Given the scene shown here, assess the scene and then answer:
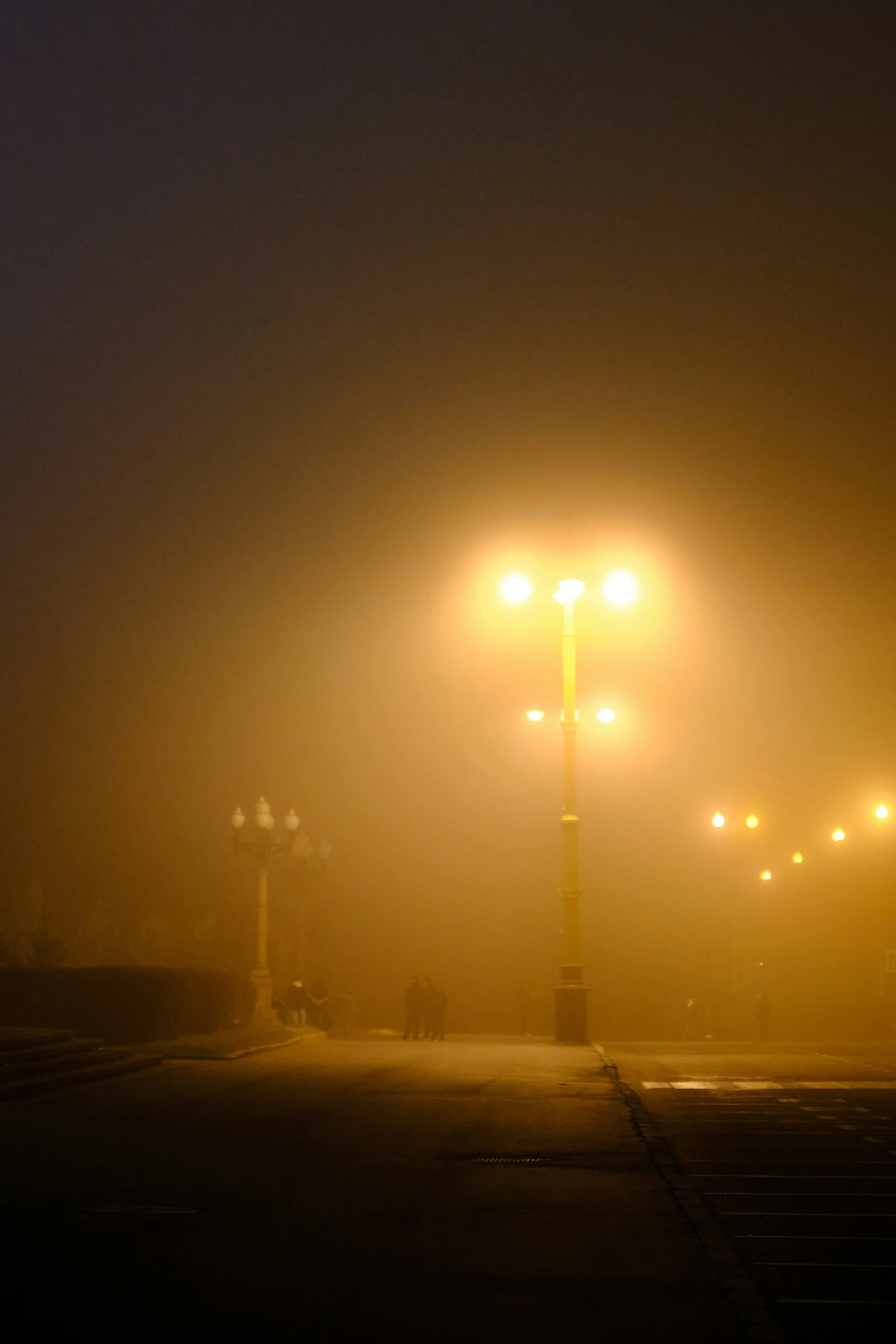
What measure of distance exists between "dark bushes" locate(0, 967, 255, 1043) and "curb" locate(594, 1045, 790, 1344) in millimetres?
14308

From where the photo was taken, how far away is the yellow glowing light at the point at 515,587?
96.3 feet

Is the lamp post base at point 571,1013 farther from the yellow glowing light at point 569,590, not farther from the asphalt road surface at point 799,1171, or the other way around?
the yellow glowing light at point 569,590

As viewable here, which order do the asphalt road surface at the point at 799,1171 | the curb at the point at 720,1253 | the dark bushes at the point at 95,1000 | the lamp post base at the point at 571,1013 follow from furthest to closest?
the lamp post base at the point at 571,1013 < the dark bushes at the point at 95,1000 < the asphalt road surface at the point at 799,1171 < the curb at the point at 720,1253

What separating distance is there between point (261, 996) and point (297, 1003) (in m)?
1.78

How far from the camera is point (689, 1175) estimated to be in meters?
10.8

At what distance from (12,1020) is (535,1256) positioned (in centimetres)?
1976

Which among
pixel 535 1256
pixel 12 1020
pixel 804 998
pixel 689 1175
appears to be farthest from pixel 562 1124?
pixel 804 998

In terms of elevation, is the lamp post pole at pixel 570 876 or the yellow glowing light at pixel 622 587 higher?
the yellow glowing light at pixel 622 587

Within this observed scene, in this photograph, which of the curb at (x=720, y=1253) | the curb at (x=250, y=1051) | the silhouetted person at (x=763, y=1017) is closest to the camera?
the curb at (x=720, y=1253)

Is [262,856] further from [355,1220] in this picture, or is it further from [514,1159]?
[355,1220]

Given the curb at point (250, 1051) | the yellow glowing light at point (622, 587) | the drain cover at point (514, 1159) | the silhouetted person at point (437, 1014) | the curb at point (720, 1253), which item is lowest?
the curb at point (720, 1253)

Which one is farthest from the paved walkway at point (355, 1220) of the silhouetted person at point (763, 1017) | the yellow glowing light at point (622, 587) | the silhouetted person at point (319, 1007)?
the silhouetted person at point (763, 1017)

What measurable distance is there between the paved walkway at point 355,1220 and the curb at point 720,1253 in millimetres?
72

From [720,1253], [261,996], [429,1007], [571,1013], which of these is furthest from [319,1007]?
[720,1253]
